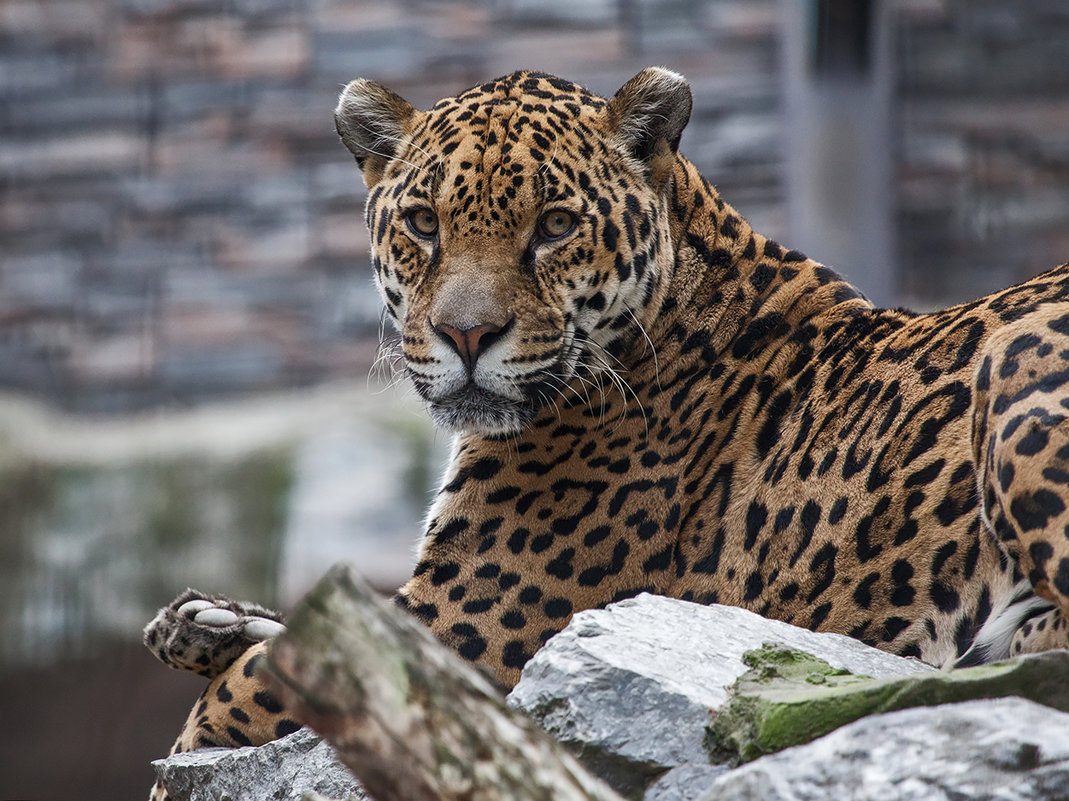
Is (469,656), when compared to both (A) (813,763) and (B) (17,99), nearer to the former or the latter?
(A) (813,763)

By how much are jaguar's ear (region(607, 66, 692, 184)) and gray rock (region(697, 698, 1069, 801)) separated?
2989 millimetres

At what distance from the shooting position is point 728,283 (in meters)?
5.55

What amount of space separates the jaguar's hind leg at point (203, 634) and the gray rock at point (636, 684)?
1.93m

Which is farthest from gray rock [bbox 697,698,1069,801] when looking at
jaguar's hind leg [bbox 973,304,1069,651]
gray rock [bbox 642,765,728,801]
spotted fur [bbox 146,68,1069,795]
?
spotted fur [bbox 146,68,1069,795]

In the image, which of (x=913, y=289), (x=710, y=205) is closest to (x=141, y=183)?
(x=913, y=289)

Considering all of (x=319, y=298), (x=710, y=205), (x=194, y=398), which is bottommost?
(x=194, y=398)

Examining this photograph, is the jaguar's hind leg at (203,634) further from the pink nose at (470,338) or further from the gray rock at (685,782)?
the gray rock at (685,782)

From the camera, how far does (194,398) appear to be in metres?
12.0

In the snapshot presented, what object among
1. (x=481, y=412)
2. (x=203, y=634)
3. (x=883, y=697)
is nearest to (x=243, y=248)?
(x=203, y=634)

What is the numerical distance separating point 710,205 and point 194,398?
7169 mm

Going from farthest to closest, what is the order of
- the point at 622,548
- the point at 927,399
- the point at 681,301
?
1. the point at 681,301
2. the point at 622,548
3. the point at 927,399

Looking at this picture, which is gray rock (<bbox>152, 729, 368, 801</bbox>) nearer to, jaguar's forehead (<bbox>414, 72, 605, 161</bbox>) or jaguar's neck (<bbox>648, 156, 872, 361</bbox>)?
jaguar's neck (<bbox>648, 156, 872, 361</bbox>)

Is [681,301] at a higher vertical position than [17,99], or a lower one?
lower

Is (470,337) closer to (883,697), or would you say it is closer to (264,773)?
(264,773)
